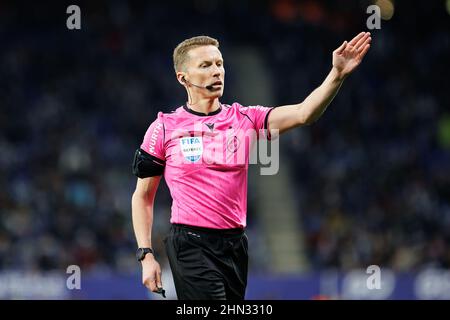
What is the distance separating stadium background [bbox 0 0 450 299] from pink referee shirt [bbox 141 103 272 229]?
9101 mm

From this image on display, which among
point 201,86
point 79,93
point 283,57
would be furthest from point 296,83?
point 201,86

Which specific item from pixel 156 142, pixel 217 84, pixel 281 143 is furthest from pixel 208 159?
pixel 281 143

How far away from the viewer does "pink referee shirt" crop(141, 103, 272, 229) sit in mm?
5645

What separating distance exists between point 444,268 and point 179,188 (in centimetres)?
1091

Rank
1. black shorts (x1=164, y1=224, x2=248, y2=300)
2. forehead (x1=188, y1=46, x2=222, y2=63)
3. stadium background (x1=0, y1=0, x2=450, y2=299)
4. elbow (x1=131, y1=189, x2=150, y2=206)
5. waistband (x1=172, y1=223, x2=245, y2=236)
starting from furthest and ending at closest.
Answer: stadium background (x1=0, y1=0, x2=450, y2=299) < elbow (x1=131, y1=189, x2=150, y2=206) < forehead (x1=188, y1=46, x2=222, y2=63) < waistband (x1=172, y1=223, x2=245, y2=236) < black shorts (x1=164, y1=224, x2=248, y2=300)

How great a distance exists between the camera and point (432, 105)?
2078 cm

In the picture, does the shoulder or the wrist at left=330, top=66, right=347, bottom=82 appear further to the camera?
the shoulder

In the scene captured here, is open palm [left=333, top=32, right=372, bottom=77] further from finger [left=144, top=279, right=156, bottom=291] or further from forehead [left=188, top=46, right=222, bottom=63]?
finger [left=144, top=279, right=156, bottom=291]

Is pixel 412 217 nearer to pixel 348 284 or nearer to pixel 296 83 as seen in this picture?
pixel 348 284

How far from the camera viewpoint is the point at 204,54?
577 centimetres

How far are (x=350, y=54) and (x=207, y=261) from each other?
1.52 metres

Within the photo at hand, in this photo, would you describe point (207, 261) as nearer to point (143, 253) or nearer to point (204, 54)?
point (143, 253)

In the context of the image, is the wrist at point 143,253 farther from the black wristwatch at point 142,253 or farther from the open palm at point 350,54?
the open palm at point 350,54

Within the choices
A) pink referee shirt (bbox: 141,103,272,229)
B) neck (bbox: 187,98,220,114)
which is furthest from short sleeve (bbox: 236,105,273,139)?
neck (bbox: 187,98,220,114)
